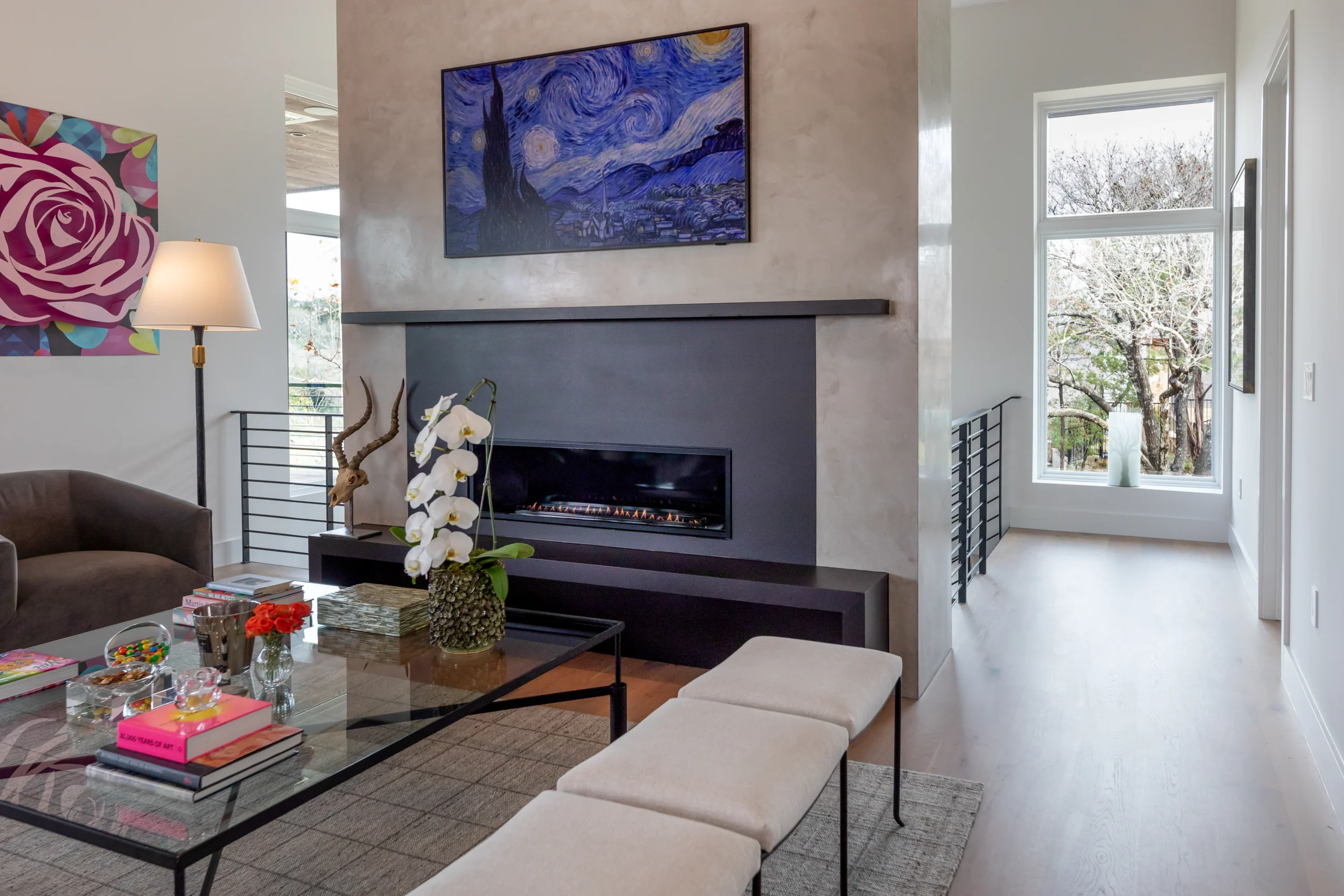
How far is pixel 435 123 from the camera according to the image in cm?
402

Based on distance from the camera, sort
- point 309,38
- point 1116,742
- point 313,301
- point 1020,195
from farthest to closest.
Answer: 1. point 1020,195
2. point 313,301
3. point 309,38
4. point 1116,742

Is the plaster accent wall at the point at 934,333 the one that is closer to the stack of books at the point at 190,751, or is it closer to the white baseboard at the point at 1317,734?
the white baseboard at the point at 1317,734

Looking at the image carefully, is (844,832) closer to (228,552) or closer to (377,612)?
(377,612)

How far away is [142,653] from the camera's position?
2059 millimetres

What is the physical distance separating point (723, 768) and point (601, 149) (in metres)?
A: 2.62

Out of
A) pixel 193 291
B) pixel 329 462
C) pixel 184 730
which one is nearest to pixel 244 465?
pixel 329 462

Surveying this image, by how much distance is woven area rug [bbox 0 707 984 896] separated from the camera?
2064 millimetres

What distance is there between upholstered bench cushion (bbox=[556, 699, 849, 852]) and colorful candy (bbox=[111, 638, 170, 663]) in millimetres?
968

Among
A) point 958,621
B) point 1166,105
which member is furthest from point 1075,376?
point 958,621

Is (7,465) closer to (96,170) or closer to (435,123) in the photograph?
(96,170)

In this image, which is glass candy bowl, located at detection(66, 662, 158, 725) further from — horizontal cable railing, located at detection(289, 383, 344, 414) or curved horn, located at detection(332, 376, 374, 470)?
horizontal cable railing, located at detection(289, 383, 344, 414)

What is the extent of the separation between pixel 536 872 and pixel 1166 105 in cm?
640

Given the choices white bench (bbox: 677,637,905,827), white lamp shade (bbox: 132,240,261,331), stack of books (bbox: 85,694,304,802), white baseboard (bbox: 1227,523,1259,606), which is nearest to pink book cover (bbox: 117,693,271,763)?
stack of books (bbox: 85,694,304,802)

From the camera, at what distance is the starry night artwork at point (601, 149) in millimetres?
3471
